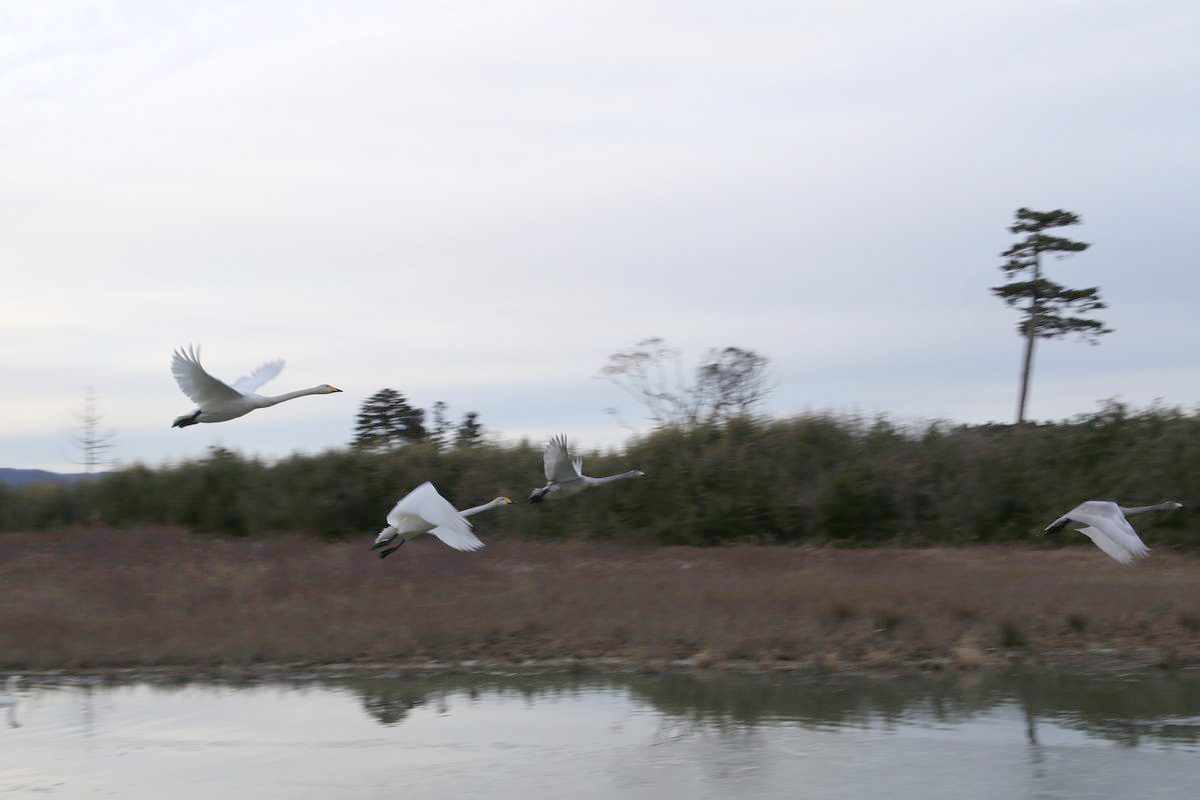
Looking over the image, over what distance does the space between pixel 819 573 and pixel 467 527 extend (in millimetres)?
11301

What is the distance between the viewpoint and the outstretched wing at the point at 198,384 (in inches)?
526

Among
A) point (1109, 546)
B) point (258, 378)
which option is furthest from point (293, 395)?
point (1109, 546)

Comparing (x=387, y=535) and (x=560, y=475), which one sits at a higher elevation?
(x=560, y=475)

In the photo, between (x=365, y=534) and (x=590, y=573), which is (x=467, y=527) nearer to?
(x=590, y=573)

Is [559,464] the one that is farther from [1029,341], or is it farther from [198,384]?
[1029,341]

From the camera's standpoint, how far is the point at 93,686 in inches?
699

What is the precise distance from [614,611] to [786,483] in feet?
41.2

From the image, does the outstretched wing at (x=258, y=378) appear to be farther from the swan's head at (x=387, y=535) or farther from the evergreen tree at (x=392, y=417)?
the evergreen tree at (x=392, y=417)

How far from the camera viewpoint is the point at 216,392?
45.4ft

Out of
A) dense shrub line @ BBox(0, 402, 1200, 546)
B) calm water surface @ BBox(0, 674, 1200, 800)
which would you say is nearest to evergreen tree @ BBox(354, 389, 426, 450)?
dense shrub line @ BBox(0, 402, 1200, 546)

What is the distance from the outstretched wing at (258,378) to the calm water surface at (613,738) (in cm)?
365

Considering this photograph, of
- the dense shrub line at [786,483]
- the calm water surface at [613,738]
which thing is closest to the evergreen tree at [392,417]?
the dense shrub line at [786,483]

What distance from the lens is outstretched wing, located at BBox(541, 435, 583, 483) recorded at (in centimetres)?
1934

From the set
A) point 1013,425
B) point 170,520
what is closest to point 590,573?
point 1013,425
